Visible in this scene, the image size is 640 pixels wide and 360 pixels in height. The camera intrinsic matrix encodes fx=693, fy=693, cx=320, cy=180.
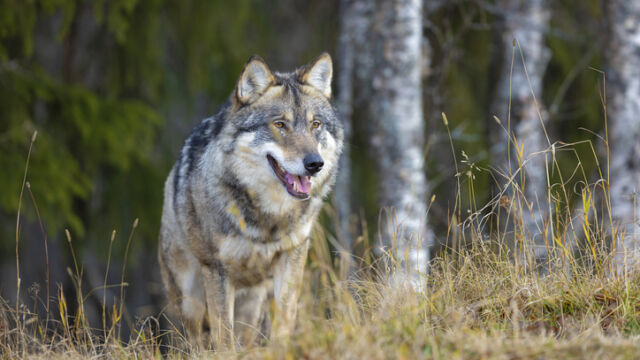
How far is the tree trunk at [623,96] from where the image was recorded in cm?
653

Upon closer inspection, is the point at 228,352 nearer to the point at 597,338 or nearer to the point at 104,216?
the point at 597,338

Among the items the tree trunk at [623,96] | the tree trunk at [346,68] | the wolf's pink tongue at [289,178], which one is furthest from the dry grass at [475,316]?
the tree trunk at [346,68]

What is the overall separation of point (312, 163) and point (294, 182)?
7.8 inches

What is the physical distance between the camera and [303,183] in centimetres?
461

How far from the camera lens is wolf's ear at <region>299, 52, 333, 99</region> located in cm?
502

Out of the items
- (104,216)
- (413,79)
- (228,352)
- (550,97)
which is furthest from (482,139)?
(228,352)

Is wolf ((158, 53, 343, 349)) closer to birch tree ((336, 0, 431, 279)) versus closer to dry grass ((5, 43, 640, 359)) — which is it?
dry grass ((5, 43, 640, 359))

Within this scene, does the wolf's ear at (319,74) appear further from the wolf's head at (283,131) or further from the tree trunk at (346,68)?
the tree trunk at (346,68)

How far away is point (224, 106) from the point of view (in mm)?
5094

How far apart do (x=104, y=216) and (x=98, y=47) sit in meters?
2.52

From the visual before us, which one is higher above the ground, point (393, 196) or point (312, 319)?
point (312, 319)

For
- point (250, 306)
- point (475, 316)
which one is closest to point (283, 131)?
point (250, 306)

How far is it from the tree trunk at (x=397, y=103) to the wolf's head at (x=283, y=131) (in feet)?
7.34

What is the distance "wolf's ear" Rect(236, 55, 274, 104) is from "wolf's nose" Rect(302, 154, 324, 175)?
71 cm
